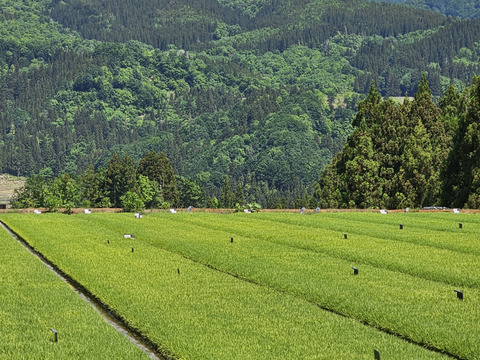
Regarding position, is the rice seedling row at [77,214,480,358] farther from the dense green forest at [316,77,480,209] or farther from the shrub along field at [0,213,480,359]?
the dense green forest at [316,77,480,209]

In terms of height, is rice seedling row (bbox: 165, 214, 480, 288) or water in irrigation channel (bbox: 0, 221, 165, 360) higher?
water in irrigation channel (bbox: 0, 221, 165, 360)

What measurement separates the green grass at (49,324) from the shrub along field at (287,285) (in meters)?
1.64

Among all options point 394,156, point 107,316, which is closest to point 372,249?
point 107,316

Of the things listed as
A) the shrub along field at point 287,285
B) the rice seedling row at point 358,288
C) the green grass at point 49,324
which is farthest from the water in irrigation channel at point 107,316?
the rice seedling row at point 358,288

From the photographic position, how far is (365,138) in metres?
120

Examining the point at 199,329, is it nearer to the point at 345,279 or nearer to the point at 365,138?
the point at 345,279

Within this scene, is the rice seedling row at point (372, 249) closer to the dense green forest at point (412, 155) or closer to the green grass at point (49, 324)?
the green grass at point (49, 324)

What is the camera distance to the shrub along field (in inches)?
1272

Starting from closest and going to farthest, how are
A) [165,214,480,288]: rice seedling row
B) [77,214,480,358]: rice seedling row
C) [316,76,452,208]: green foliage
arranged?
[77,214,480,358]: rice seedling row < [165,214,480,288]: rice seedling row < [316,76,452,208]: green foliage

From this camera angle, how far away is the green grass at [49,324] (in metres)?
31.5

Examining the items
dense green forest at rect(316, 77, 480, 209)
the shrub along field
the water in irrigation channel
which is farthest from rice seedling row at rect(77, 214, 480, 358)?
dense green forest at rect(316, 77, 480, 209)

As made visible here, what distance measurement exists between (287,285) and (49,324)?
44.4ft

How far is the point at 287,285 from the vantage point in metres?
44.3

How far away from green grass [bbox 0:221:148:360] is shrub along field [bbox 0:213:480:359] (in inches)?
64.6
